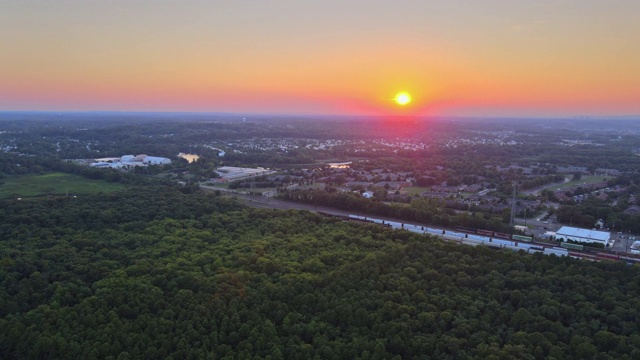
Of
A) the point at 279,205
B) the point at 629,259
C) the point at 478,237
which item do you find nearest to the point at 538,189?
the point at 478,237

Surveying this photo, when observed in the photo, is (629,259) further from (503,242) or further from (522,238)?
(503,242)

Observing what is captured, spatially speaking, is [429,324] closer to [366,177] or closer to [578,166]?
[366,177]

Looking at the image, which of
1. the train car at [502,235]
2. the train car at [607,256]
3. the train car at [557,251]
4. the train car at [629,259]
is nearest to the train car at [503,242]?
the train car at [502,235]

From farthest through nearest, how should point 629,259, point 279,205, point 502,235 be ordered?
point 279,205
point 502,235
point 629,259

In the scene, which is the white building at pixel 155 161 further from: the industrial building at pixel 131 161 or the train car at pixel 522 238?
the train car at pixel 522 238

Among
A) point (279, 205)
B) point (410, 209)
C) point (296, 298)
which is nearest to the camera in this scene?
point (296, 298)

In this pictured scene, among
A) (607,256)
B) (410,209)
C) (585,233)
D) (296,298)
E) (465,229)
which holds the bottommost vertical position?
(607,256)

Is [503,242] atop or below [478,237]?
below
